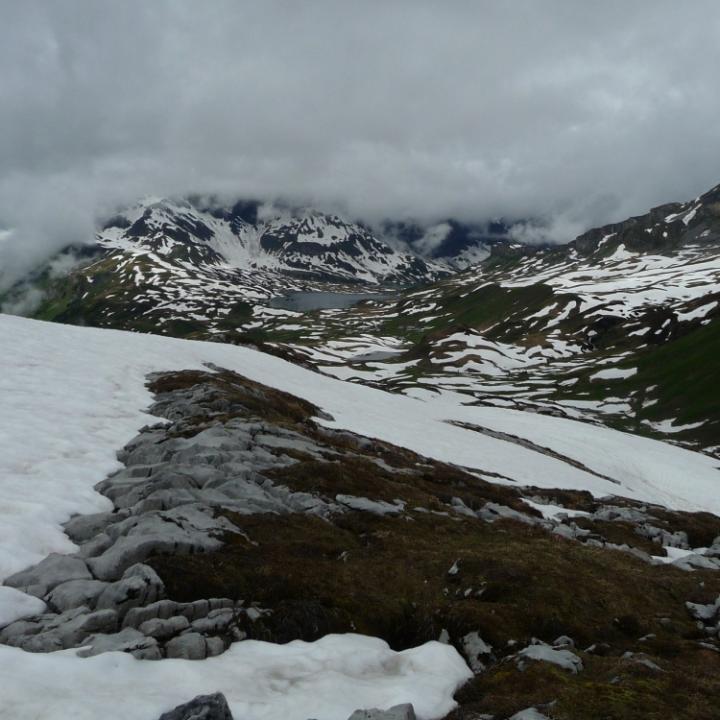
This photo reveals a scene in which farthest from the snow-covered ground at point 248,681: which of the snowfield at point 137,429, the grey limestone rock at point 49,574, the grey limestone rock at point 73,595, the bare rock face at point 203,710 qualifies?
the snowfield at point 137,429

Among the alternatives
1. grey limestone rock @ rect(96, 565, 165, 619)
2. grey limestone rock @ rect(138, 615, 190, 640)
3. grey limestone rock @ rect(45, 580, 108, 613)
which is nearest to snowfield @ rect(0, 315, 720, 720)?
grey limestone rock @ rect(45, 580, 108, 613)

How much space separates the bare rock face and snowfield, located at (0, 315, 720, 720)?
0.51 m

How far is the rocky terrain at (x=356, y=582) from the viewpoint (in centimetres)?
1177

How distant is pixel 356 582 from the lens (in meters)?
16.1

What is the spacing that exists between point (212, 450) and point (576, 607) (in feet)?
52.4

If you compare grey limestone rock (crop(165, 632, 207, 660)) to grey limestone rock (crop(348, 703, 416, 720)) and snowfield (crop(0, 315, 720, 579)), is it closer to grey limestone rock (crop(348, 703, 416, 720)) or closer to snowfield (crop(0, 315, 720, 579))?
grey limestone rock (crop(348, 703, 416, 720))

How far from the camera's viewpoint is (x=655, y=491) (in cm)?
6209

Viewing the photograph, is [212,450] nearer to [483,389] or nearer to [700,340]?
[483,389]

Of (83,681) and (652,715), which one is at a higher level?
(83,681)

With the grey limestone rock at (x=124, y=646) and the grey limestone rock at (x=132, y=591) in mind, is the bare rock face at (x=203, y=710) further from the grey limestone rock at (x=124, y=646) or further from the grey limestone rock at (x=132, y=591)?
the grey limestone rock at (x=132, y=591)

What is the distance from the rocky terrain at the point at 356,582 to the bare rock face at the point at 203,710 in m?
2.23

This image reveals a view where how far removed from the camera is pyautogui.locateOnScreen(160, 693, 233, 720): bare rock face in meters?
8.94

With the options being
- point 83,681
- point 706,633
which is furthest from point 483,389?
point 83,681

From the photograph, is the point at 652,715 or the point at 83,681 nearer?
the point at 83,681
